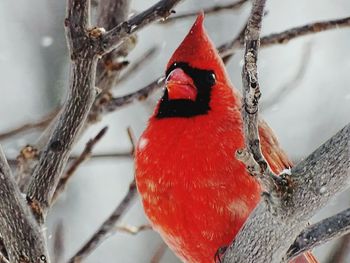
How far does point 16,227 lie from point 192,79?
743 mm

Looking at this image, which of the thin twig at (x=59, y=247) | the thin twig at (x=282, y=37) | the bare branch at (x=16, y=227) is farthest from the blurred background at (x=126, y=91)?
the bare branch at (x=16, y=227)

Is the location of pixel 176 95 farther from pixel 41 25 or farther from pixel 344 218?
pixel 41 25

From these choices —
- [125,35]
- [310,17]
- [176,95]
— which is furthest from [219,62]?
[310,17]

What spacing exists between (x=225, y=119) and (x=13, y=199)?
0.72 m

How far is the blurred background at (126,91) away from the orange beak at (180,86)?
13.5ft

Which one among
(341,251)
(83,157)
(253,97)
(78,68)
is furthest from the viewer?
(83,157)

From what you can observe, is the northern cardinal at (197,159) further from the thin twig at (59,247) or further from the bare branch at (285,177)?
the bare branch at (285,177)

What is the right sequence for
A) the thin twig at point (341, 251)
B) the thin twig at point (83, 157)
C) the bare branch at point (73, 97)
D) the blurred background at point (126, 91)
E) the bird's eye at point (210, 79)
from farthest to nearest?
the blurred background at point (126, 91), the bird's eye at point (210, 79), the thin twig at point (83, 157), the thin twig at point (341, 251), the bare branch at point (73, 97)

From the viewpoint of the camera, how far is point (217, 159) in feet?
7.93

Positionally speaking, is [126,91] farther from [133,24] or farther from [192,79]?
[133,24]

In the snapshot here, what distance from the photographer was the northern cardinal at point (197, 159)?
241cm

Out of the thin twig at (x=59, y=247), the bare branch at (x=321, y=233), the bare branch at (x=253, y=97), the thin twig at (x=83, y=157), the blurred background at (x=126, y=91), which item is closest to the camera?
the bare branch at (x=253, y=97)

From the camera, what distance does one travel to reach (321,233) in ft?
6.55

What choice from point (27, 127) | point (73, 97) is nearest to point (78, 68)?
point (73, 97)
